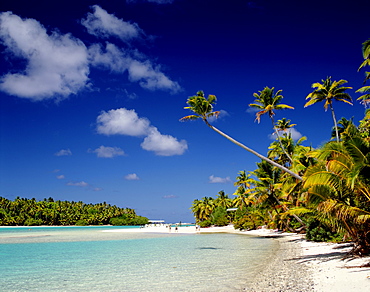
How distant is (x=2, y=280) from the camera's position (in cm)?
1139

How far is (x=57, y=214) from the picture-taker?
9762cm

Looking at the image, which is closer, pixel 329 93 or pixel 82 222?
pixel 329 93

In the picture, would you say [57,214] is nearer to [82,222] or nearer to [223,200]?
[82,222]

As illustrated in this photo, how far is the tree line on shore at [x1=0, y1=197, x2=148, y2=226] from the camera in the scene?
91.5 m

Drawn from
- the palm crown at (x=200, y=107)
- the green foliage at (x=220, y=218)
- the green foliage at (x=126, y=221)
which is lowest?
the green foliage at (x=126, y=221)

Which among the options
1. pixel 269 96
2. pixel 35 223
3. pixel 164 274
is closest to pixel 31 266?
pixel 164 274

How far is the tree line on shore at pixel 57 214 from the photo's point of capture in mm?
91500

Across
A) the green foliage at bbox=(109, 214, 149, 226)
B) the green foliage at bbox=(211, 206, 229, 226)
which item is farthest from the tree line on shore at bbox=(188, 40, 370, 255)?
the green foliage at bbox=(109, 214, 149, 226)

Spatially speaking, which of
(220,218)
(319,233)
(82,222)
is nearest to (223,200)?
(220,218)

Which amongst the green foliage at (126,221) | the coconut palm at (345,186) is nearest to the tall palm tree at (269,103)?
the coconut palm at (345,186)

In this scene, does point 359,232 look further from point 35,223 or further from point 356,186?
point 35,223

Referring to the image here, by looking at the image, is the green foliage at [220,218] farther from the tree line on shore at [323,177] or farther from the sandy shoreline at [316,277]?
the sandy shoreline at [316,277]

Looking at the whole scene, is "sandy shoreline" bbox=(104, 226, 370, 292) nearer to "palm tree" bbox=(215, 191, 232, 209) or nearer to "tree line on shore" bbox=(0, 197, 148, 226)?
"palm tree" bbox=(215, 191, 232, 209)

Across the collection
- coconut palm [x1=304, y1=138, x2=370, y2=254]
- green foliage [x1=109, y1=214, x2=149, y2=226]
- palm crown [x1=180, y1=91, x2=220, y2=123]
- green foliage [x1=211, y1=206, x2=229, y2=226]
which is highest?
palm crown [x1=180, y1=91, x2=220, y2=123]
